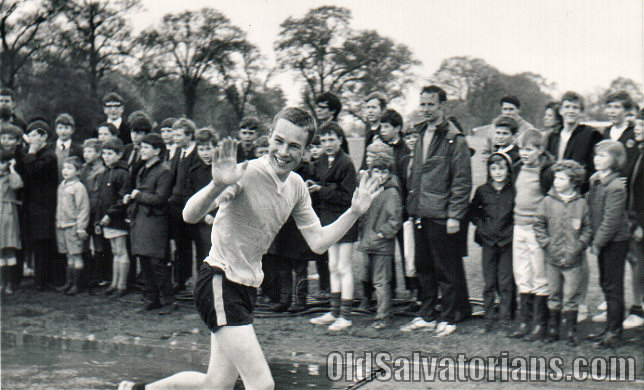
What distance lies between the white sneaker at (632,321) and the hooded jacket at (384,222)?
212 cm

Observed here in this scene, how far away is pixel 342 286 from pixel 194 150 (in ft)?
7.97

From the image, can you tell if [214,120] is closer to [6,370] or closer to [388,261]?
[388,261]

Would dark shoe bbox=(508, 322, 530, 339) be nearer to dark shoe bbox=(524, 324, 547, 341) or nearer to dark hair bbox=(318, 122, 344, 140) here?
dark shoe bbox=(524, 324, 547, 341)

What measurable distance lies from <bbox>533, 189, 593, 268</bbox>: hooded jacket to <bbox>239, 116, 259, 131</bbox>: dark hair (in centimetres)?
356

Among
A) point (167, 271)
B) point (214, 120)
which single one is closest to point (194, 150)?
point (167, 271)

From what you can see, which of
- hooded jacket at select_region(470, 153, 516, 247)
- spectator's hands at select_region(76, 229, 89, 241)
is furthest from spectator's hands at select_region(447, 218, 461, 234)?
spectator's hands at select_region(76, 229, 89, 241)

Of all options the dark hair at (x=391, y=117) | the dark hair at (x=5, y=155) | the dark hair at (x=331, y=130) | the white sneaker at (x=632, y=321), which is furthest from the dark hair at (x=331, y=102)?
the dark hair at (x=5, y=155)

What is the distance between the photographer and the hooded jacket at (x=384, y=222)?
676cm

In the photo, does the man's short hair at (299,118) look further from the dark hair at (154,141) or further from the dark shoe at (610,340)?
the dark hair at (154,141)

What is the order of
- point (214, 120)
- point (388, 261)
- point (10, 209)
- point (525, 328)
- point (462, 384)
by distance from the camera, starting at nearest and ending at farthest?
1. point (462, 384)
2. point (525, 328)
3. point (388, 261)
4. point (10, 209)
5. point (214, 120)

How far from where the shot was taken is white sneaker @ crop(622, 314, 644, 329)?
19.9 ft

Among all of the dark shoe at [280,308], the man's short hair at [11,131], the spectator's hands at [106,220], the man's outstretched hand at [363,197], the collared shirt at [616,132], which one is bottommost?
the dark shoe at [280,308]

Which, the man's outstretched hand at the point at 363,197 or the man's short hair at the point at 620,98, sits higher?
the man's short hair at the point at 620,98

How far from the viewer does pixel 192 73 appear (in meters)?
11.0
